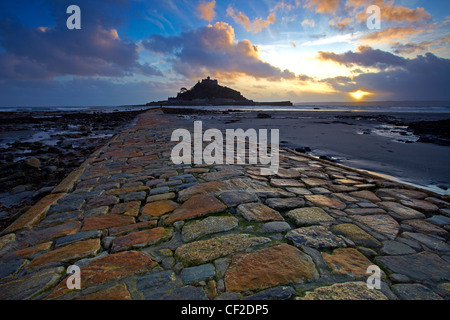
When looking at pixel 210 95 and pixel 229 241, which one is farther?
pixel 210 95

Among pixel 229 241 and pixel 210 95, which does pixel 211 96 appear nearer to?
pixel 210 95

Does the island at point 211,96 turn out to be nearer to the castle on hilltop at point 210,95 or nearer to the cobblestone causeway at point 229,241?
the castle on hilltop at point 210,95

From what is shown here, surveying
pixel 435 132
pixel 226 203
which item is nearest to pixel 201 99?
pixel 435 132

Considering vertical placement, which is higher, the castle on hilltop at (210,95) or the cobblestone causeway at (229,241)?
the castle on hilltop at (210,95)

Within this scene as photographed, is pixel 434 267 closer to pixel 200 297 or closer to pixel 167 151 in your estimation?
pixel 200 297

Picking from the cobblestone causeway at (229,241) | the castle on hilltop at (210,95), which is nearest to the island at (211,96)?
the castle on hilltop at (210,95)

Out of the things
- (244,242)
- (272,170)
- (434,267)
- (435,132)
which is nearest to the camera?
(434,267)

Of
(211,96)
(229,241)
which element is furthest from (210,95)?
(229,241)

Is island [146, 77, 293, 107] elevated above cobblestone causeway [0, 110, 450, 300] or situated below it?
above

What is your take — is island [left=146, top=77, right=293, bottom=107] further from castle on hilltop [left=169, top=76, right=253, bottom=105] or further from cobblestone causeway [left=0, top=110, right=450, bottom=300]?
cobblestone causeway [left=0, top=110, right=450, bottom=300]

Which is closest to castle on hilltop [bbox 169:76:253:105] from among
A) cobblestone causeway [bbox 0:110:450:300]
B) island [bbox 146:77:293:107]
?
island [bbox 146:77:293:107]

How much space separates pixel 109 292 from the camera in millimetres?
1173

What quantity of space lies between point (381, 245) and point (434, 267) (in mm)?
300
